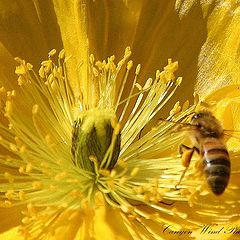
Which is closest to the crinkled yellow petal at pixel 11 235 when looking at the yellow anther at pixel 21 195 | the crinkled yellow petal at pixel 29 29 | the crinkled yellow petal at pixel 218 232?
the yellow anther at pixel 21 195

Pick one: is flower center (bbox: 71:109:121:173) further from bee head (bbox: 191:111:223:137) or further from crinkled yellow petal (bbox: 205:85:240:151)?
crinkled yellow petal (bbox: 205:85:240:151)

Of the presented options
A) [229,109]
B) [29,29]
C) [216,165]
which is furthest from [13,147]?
[229,109]

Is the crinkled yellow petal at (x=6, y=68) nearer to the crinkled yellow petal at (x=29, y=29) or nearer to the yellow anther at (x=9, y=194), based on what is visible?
the crinkled yellow petal at (x=29, y=29)

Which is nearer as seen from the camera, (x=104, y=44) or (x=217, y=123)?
(x=217, y=123)

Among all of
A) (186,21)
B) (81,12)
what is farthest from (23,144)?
(186,21)

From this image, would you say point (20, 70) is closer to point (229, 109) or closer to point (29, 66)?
point (29, 66)

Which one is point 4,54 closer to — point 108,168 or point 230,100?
point 108,168

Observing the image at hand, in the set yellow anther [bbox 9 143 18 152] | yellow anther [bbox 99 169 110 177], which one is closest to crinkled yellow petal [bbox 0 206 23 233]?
yellow anther [bbox 9 143 18 152]
